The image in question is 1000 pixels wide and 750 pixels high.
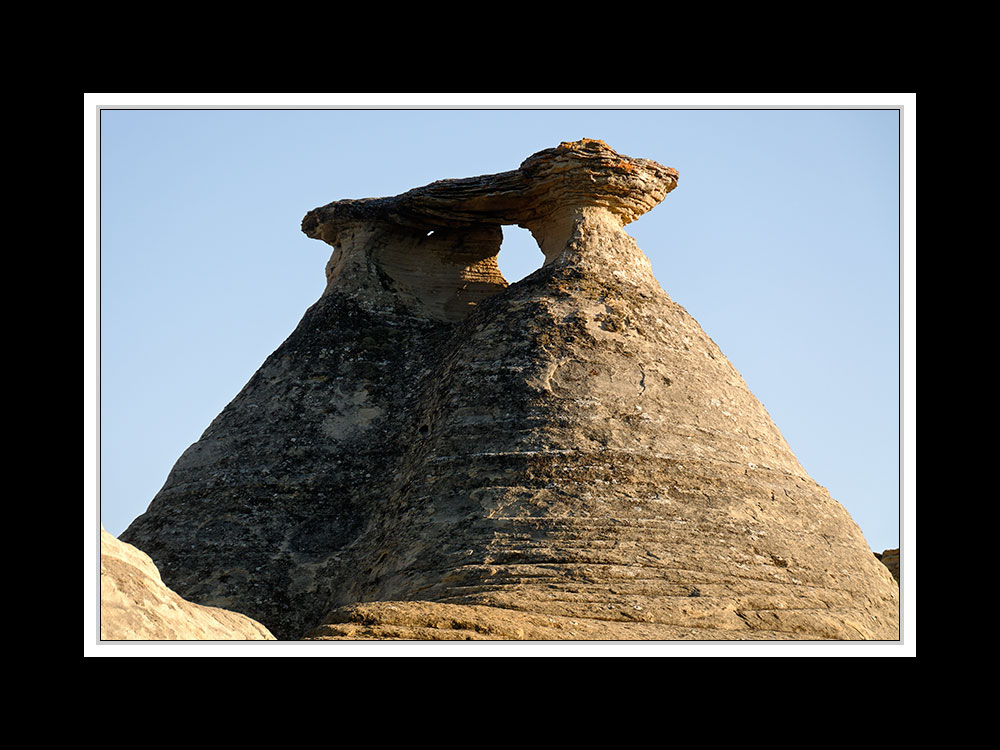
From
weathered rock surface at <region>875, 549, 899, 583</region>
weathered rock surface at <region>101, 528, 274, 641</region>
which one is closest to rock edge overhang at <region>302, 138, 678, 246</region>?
weathered rock surface at <region>875, 549, 899, 583</region>

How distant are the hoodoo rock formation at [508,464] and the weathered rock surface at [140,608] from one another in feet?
5.64

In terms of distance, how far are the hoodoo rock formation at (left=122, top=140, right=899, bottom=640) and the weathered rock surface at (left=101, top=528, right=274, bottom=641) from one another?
1719 mm

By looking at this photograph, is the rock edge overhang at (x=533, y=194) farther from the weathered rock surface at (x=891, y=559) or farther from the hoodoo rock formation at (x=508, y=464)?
the weathered rock surface at (x=891, y=559)

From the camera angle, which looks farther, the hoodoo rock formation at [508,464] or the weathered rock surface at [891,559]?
the weathered rock surface at [891,559]

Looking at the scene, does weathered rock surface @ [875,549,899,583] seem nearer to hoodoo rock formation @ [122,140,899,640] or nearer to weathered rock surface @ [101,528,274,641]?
hoodoo rock formation @ [122,140,899,640]

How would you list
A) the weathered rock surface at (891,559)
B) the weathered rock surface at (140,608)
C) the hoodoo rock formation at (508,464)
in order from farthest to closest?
the weathered rock surface at (891,559), the hoodoo rock formation at (508,464), the weathered rock surface at (140,608)

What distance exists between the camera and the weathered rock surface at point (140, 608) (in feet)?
38.5

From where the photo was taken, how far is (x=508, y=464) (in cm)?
1761

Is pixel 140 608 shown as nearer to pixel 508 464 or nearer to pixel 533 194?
pixel 508 464

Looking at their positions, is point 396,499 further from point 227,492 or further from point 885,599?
point 885,599

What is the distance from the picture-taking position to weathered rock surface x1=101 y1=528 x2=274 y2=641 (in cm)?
1175

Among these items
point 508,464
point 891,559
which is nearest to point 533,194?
point 508,464

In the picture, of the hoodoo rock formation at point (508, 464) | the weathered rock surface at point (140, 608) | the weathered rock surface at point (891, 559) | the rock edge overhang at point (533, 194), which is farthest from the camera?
the weathered rock surface at point (891, 559)

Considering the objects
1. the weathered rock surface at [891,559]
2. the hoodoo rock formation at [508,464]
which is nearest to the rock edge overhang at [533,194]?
the hoodoo rock formation at [508,464]
